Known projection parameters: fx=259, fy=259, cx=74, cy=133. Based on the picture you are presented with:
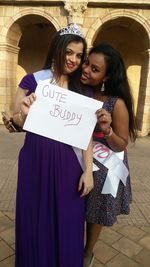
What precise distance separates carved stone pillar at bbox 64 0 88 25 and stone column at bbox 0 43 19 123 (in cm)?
216

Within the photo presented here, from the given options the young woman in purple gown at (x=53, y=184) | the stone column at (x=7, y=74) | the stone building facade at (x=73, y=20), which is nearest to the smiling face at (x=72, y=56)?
the young woman in purple gown at (x=53, y=184)

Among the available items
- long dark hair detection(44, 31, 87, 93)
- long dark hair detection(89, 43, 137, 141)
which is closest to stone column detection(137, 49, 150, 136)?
long dark hair detection(89, 43, 137, 141)

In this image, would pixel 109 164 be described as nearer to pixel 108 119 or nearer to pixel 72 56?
pixel 108 119

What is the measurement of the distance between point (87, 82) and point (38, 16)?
7.08m

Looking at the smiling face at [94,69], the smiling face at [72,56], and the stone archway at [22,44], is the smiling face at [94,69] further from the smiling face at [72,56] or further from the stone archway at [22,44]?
the stone archway at [22,44]

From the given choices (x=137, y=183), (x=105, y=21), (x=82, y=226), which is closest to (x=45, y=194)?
(x=82, y=226)

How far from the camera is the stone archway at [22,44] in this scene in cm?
782

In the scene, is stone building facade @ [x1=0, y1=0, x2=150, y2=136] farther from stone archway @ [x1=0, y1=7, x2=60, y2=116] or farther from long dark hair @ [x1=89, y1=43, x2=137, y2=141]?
long dark hair @ [x1=89, y1=43, x2=137, y2=141]

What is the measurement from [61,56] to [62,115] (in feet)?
1.14

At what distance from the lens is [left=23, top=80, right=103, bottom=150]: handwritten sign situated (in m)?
1.52

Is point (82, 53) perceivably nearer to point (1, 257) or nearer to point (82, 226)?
point (82, 226)

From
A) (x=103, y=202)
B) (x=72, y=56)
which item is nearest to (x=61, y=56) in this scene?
(x=72, y=56)

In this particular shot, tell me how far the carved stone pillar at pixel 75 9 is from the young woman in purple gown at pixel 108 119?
617 centimetres

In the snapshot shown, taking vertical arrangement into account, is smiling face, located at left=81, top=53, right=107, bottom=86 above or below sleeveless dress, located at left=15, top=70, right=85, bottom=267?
above
